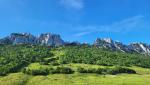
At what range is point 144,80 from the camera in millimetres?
188750

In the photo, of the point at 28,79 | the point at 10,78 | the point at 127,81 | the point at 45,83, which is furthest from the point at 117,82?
the point at 10,78

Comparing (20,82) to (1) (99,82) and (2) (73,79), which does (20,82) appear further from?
(1) (99,82)

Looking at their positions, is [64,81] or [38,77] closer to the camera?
[64,81]

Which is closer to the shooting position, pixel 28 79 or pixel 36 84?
pixel 36 84

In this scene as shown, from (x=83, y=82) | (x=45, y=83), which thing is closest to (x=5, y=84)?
(x=45, y=83)

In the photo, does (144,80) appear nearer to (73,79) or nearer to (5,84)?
(73,79)

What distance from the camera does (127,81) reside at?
183 metres

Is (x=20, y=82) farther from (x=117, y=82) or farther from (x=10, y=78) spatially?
(x=117, y=82)

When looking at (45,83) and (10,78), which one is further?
(10,78)

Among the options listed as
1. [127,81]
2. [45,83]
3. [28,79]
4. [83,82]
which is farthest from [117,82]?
[28,79]

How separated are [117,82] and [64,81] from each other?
32.2 metres

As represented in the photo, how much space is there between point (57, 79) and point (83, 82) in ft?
62.1

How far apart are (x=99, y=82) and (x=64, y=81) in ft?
69.8

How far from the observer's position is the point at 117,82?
179 meters
